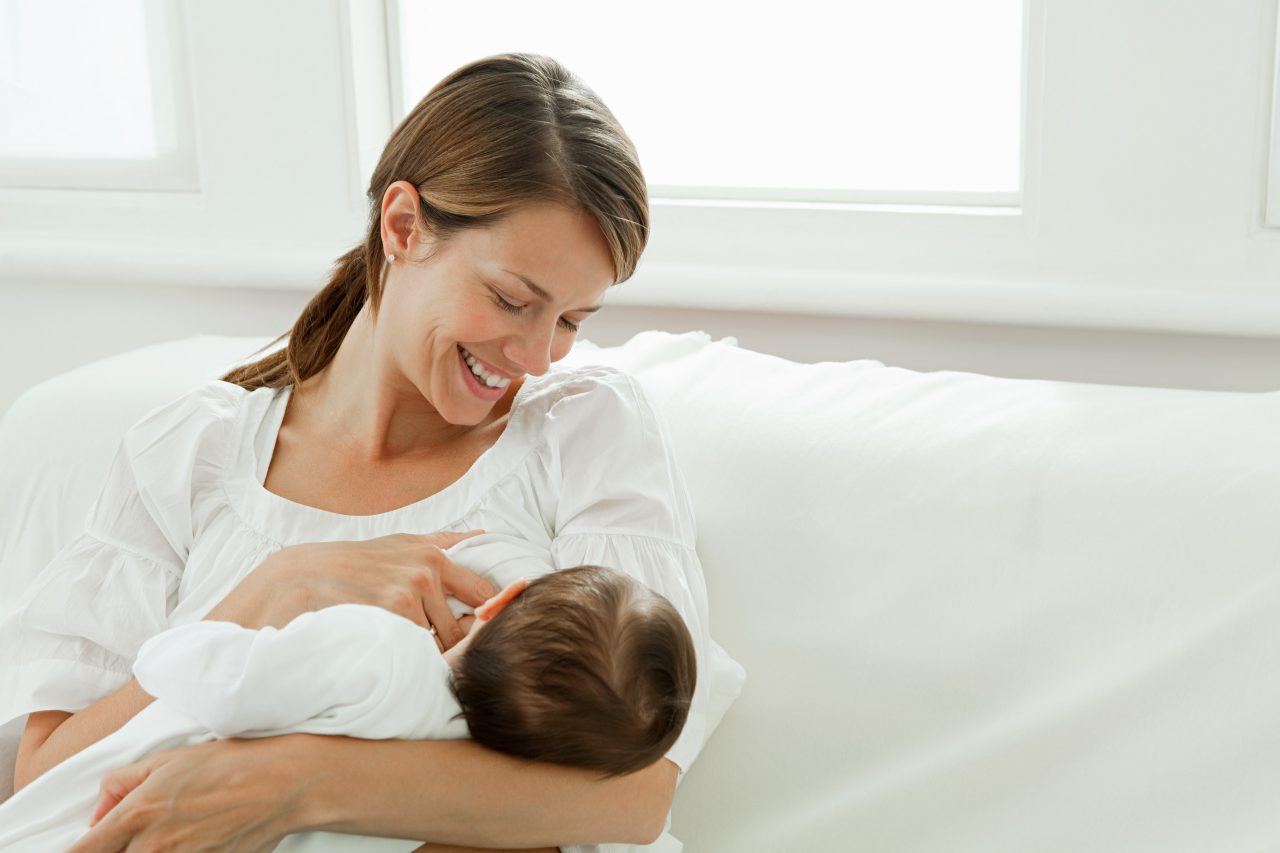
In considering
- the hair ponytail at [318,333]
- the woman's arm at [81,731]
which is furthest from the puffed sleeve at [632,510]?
the woman's arm at [81,731]

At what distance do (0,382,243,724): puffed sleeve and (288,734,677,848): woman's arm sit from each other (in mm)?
386

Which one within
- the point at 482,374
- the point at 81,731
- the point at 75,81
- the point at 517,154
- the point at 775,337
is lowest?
the point at 81,731

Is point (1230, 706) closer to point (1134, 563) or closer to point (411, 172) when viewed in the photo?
point (1134, 563)

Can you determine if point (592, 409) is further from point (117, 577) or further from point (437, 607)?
point (117, 577)

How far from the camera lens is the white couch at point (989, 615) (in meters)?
1.44

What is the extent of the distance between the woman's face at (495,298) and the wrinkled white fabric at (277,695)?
1.09 feet

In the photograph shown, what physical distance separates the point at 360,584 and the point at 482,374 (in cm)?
27

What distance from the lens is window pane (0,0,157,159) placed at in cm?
279

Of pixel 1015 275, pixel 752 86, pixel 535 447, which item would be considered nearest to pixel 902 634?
pixel 535 447

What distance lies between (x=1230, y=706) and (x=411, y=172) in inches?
41.0

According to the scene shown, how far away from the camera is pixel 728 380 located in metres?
1.84

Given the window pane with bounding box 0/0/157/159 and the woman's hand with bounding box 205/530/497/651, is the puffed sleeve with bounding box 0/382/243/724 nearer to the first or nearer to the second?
the woman's hand with bounding box 205/530/497/651

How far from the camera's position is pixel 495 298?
1448 mm

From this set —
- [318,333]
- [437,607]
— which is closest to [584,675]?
[437,607]
